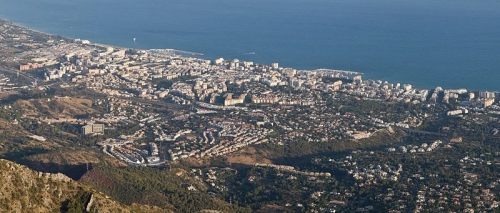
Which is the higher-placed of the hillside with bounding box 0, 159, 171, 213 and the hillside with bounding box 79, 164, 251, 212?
the hillside with bounding box 0, 159, 171, 213

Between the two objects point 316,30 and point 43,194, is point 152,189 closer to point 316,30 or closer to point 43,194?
point 43,194

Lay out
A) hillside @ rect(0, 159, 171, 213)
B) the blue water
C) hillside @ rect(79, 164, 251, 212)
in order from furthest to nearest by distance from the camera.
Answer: the blue water, hillside @ rect(79, 164, 251, 212), hillside @ rect(0, 159, 171, 213)

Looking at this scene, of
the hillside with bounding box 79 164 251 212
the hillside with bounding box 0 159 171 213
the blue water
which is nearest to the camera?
the hillside with bounding box 0 159 171 213

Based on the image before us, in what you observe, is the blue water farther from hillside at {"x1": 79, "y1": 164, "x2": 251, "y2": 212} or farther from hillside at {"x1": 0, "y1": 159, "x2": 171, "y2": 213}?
hillside at {"x1": 0, "y1": 159, "x2": 171, "y2": 213}

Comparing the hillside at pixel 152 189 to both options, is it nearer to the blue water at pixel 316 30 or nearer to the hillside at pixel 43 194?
the hillside at pixel 43 194

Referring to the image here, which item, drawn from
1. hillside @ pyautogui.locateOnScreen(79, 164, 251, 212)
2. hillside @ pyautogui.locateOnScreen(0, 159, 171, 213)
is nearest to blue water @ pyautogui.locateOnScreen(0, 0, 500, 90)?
hillside @ pyautogui.locateOnScreen(79, 164, 251, 212)

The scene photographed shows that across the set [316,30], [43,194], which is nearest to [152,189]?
[43,194]

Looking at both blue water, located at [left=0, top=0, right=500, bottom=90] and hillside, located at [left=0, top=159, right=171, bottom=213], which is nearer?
hillside, located at [left=0, top=159, right=171, bottom=213]

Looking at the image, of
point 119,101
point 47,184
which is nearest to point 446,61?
point 119,101
